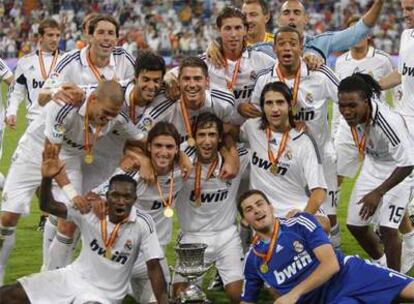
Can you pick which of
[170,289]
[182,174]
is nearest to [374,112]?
[182,174]

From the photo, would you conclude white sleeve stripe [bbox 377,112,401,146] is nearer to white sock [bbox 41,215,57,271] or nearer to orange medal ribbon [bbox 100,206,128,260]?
orange medal ribbon [bbox 100,206,128,260]

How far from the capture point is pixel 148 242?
684cm

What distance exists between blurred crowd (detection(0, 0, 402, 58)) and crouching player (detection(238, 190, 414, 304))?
2484 cm

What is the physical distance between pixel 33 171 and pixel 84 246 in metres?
1.25

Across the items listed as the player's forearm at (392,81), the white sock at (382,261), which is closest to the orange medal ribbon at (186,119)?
the white sock at (382,261)

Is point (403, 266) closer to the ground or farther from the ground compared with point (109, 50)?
closer to the ground

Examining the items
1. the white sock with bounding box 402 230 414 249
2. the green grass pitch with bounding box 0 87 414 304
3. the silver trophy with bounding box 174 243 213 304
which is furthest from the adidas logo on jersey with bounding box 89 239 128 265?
the white sock with bounding box 402 230 414 249

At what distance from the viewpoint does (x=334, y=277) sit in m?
6.57

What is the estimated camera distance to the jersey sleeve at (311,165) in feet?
24.7

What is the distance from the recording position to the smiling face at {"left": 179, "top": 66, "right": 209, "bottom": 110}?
24.9 feet

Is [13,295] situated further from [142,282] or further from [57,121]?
[57,121]

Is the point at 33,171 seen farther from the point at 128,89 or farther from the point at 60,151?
the point at 128,89

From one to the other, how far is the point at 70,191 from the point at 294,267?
170 cm

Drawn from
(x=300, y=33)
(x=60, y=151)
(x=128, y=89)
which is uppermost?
(x=300, y=33)
